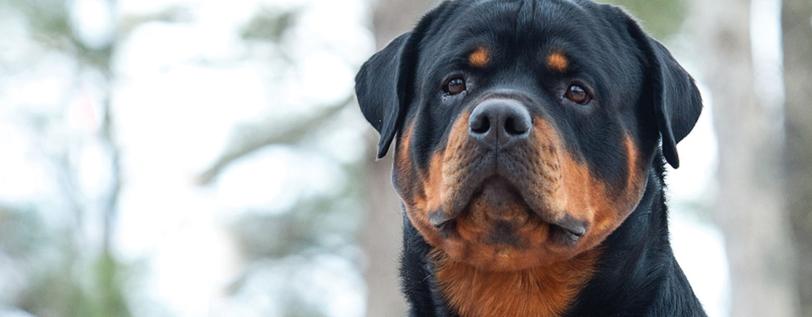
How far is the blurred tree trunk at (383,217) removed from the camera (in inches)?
397

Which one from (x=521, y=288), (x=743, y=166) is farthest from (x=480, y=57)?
(x=743, y=166)

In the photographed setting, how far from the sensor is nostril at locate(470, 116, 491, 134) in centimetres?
387

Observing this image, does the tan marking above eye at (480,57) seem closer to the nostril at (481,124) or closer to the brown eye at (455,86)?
the brown eye at (455,86)

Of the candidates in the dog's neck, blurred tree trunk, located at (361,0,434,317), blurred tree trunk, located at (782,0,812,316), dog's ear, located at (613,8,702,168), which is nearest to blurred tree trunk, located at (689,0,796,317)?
blurred tree trunk, located at (782,0,812,316)

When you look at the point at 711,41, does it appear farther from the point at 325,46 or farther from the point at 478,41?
the point at 478,41

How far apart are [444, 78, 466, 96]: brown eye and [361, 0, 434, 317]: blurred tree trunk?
18.9ft

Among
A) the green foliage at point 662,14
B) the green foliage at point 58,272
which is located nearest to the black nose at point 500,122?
the green foliage at point 58,272

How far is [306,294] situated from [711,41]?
21.8ft

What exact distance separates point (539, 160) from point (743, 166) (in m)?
9.61

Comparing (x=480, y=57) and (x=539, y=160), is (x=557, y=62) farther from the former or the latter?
(x=539, y=160)

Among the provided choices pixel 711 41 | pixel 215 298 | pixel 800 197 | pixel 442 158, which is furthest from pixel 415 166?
pixel 215 298

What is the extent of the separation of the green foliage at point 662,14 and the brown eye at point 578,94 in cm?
1047

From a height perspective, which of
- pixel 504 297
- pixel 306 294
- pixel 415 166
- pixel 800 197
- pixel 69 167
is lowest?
pixel 306 294

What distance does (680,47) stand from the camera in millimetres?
15492
